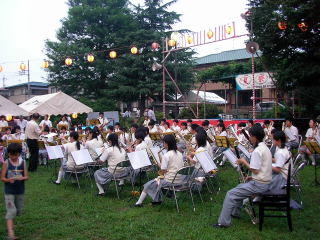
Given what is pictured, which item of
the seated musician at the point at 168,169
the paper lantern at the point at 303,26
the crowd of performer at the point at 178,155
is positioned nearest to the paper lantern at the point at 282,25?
the paper lantern at the point at 303,26

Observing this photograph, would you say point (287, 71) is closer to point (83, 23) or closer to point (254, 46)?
point (254, 46)

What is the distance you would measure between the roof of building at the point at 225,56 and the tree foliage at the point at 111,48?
11.8 m

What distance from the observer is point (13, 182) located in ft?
17.8

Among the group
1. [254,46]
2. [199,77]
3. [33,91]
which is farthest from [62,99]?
[33,91]

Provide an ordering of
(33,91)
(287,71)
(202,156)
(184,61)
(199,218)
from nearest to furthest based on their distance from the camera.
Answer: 1. (199,218)
2. (202,156)
3. (287,71)
4. (184,61)
5. (33,91)

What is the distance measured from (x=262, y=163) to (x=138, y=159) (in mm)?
2901

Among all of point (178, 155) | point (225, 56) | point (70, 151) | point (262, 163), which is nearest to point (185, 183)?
point (178, 155)

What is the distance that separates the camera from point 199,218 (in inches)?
250

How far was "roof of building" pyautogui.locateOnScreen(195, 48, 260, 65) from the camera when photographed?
4108cm

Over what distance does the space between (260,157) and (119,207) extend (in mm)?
3179

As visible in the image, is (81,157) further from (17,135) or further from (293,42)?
(293,42)

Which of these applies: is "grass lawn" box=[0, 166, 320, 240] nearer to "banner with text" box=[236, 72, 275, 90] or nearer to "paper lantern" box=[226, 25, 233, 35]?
"paper lantern" box=[226, 25, 233, 35]

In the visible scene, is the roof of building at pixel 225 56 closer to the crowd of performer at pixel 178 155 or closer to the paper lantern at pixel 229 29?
the paper lantern at pixel 229 29

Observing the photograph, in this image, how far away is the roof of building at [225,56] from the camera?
41.1 m
